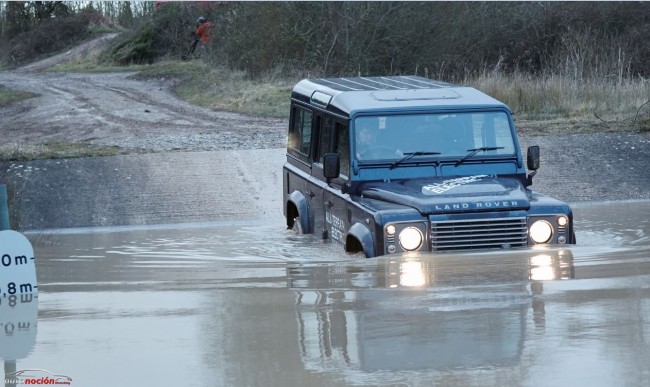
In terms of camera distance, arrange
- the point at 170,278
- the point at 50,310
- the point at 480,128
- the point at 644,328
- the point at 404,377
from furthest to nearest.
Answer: the point at 480,128 < the point at 170,278 < the point at 50,310 < the point at 644,328 < the point at 404,377

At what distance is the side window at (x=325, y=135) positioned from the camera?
12085 millimetres

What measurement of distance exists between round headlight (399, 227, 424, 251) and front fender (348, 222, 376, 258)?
0.84ft

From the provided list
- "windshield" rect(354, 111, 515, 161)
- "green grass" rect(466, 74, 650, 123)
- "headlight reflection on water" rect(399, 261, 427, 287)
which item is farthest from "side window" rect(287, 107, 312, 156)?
"green grass" rect(466, 74, 650, 123)

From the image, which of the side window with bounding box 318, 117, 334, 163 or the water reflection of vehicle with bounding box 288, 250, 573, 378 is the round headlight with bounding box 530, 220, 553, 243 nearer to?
the water reflection of vehicle with bounding box 288, 250, 573, 378

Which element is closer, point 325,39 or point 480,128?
point 480,128

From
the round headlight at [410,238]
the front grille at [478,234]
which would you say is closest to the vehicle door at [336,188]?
the round headlight at [410,238]

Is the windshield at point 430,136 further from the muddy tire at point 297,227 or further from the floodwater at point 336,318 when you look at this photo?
the muddy tire at point 297,227

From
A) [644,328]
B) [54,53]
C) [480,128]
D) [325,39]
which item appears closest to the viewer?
[644,328]

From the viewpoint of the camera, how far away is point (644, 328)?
777cm

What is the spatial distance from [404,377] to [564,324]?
1675mm

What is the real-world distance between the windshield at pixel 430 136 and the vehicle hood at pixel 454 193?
0.29 meters

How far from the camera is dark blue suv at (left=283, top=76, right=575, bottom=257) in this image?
10.2 metres

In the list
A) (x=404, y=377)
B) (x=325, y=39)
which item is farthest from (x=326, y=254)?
(x=325, y=39)

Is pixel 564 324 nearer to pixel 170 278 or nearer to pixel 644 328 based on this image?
pixel 644 328
